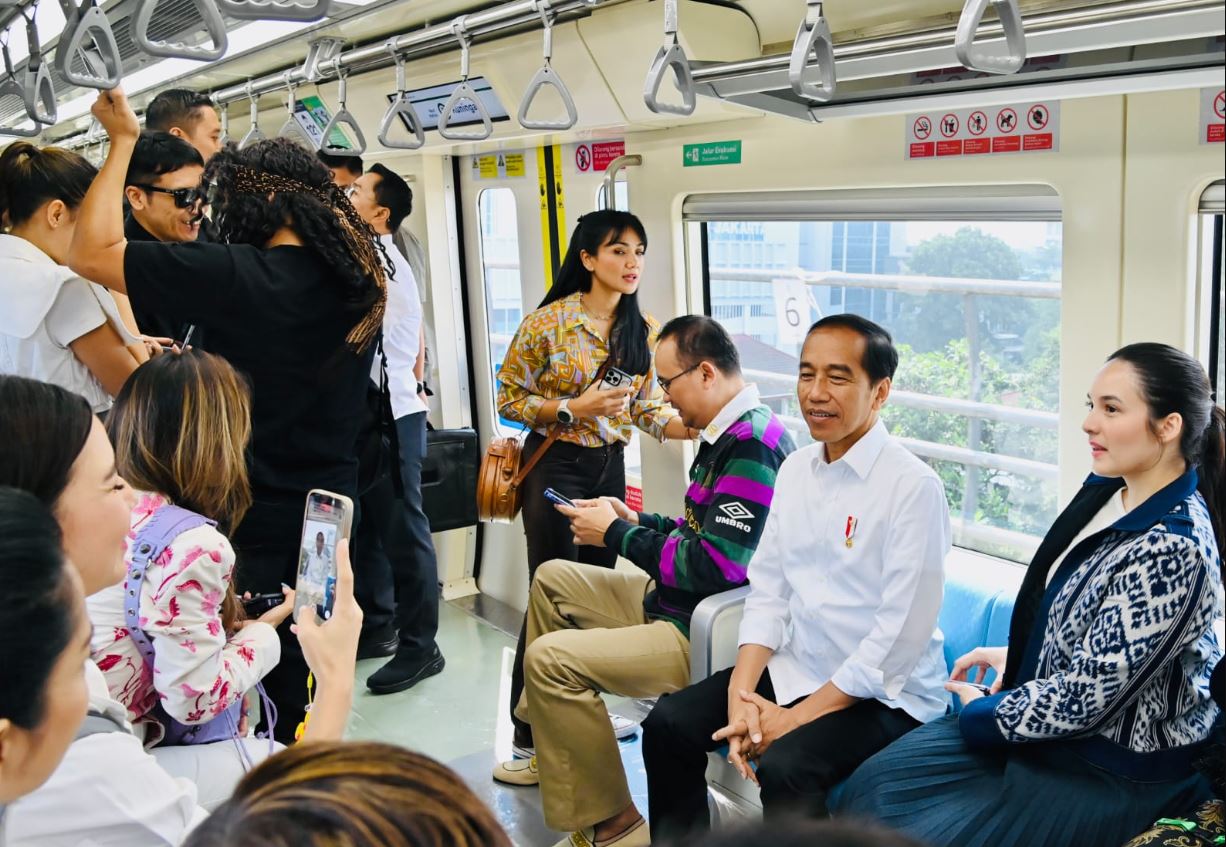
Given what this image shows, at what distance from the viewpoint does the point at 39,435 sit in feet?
Answer: 5.25

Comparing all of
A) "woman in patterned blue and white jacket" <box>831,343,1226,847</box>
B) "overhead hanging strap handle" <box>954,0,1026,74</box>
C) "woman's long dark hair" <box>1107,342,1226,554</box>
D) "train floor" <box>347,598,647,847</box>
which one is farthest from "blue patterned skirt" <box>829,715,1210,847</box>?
"overhead hanging strap handle" <box>954,0,1026,74</box>

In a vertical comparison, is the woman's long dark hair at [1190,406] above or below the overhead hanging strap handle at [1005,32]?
below

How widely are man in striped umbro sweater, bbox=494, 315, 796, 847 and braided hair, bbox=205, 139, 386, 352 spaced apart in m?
1.04

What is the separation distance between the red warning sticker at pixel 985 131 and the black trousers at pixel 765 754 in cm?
152

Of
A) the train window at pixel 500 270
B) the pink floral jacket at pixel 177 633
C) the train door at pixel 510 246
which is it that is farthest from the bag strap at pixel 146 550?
the train window at pixel 500 270

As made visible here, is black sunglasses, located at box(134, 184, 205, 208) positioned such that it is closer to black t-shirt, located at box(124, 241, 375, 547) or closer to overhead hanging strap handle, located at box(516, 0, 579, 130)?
black t-shirt, located at box(124, 241, 375, 547)

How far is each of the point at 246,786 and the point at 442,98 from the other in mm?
4208

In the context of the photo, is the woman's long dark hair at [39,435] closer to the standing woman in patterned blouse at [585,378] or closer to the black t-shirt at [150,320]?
the black t-shirt at [150,320]

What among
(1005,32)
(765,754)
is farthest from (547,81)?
(765,754)

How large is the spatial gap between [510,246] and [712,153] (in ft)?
6.12

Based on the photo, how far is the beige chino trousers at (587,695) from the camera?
3.19 m

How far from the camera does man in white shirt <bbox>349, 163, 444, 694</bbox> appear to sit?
4508mm

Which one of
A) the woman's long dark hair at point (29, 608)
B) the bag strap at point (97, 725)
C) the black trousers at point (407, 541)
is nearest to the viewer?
the woman's long dark hair at point (29, 608)

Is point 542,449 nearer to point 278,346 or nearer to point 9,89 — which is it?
point 278,346
